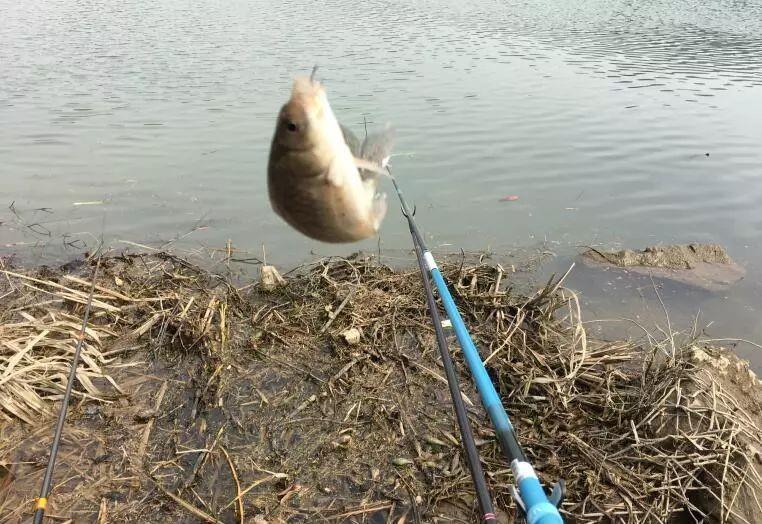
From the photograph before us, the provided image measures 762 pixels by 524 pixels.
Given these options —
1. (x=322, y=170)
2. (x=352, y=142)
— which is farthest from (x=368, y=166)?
(x=322, y=170)

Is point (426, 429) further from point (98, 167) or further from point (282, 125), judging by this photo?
point (98, 167)

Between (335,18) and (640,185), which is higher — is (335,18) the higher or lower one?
the higher one

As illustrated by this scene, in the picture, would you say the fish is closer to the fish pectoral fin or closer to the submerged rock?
the fish pectoral fin

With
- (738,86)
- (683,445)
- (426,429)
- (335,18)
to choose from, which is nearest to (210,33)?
(335,18)

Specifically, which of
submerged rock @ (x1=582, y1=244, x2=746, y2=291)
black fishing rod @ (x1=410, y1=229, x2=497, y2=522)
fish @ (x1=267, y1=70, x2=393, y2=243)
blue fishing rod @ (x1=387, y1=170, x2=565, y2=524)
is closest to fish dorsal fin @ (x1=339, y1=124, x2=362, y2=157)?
fish @ (x1=267, y1=70, x2=393, y2=243)

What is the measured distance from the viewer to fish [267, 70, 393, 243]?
152cm

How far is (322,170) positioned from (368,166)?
0.71 ft

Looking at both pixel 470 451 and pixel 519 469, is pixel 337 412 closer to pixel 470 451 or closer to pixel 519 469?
pixel 470 451

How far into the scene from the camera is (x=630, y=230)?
25.6 ft

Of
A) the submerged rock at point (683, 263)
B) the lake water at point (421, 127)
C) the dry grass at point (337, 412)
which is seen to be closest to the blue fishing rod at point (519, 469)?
the dry grass at point (337, 412)

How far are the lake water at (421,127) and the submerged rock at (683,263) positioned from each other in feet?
0.81

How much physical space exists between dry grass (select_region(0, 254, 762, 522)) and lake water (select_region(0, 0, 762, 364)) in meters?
1.81

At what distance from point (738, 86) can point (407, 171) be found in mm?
9537

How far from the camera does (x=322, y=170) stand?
161cm
